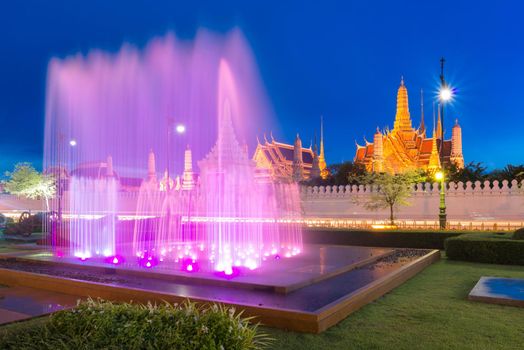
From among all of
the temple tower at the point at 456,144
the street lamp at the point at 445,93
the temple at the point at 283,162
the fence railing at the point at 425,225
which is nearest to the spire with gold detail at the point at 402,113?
the temple tower at the point at 456,144

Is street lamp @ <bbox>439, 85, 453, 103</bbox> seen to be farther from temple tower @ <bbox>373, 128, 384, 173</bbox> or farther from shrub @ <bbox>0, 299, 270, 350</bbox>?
temple tower @ <bbox>373, 128, 384, 173</bbox>

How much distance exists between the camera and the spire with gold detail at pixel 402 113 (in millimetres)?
54406

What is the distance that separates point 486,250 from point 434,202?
1687 cm

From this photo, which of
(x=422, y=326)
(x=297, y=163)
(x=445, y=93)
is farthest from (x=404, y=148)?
(x=422, y=326)

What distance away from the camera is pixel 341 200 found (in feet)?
108

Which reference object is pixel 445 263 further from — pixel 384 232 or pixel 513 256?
pixel 384 232

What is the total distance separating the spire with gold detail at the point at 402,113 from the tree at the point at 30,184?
40037 mm

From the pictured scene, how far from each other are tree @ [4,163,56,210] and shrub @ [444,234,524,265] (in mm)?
43721

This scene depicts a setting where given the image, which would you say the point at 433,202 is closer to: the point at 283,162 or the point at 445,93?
the point at 445,93

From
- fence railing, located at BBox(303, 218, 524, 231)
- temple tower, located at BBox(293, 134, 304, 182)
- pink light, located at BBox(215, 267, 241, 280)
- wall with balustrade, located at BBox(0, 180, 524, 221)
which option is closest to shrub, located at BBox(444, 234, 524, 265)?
fence railing, located at BBox(303, 218, 524, 231)

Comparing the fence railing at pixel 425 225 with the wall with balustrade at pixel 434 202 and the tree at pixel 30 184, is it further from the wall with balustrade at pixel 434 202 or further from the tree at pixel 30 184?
the tree at pixel 30 184

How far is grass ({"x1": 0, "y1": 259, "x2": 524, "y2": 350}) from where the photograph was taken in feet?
18.1

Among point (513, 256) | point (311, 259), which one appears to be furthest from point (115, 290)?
point (513, 256)

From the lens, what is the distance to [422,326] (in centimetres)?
632
